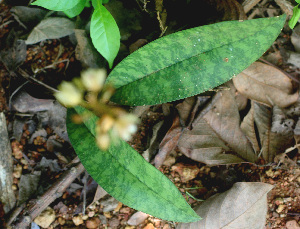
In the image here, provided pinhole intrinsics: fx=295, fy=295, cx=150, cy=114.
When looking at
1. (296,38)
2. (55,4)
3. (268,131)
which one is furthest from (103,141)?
(296,38)

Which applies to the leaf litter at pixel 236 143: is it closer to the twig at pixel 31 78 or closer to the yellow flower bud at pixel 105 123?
the twig at pixel 31 78

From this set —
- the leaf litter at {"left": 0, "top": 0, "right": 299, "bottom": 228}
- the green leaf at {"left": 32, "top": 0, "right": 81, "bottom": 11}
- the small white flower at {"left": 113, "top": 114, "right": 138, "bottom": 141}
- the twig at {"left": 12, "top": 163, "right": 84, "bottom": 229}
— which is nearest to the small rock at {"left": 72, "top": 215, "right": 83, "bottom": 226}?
the leaf litter at {"left": 0, "top": 0, "right": 299, "bottom": 228}

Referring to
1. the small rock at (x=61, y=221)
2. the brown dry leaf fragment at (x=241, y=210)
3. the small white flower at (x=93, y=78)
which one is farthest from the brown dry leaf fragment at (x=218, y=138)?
the small rock at (x=61, y=221)

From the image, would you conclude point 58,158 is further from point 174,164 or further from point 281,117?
point 281,117

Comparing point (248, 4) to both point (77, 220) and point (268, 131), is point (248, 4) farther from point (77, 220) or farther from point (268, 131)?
point (77, 220)

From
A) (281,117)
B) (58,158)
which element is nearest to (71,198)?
(58,158)

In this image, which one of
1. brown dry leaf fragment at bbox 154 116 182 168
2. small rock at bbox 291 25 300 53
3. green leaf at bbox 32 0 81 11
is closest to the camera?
green leaf at bbox 32 0 81 11

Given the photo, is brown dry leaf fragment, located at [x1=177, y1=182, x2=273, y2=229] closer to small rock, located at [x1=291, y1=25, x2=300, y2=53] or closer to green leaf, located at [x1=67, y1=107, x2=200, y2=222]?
green leaf, located at [x1=67, y1=107, x2=200, y2=222]
